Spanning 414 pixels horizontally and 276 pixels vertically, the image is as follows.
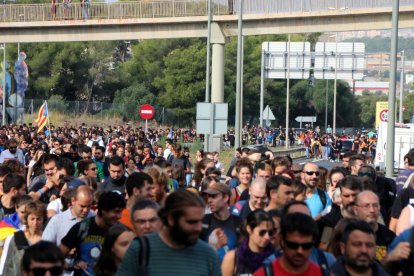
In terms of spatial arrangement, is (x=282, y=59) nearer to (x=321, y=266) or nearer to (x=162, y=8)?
(x=162, y=8)

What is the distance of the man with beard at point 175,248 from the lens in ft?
20.0

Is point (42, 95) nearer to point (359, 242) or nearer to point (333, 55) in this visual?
point (333, 55)

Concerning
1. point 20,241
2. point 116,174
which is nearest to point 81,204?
point 20,241

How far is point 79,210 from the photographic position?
9.35m

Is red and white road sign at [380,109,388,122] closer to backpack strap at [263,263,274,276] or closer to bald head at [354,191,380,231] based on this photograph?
bald head at [354,191,380,231]

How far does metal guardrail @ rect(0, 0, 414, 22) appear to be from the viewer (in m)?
44.2

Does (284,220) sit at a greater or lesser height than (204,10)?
lesser

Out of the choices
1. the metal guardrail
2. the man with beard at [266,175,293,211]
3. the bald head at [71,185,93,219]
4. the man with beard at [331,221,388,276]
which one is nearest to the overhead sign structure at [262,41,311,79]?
the metal guardrail

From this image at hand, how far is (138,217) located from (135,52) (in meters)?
96.8

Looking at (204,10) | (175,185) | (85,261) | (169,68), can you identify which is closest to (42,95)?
(169,68)

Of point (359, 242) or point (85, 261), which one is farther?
point (85, 261)

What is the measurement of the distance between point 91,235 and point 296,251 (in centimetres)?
244

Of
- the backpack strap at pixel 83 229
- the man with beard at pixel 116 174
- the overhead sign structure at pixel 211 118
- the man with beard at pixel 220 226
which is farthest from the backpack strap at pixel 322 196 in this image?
the overhead sign structure at pixel 211 118

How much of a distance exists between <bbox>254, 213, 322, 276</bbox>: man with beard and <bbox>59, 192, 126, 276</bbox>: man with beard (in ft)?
7.09
